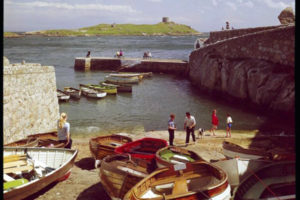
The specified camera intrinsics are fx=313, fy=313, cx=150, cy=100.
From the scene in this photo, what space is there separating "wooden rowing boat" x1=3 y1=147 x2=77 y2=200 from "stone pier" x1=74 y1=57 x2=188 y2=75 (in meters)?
38.3

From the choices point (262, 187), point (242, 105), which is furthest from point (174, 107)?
point (262, 187)

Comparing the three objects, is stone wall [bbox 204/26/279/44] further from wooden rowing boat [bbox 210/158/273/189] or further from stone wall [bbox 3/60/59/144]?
wooden rowing boat [bbox 210/158/273/189]

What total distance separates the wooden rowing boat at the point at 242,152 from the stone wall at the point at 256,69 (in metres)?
11.9

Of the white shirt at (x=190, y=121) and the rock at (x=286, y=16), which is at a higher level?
the rock at (x=286, y=16)

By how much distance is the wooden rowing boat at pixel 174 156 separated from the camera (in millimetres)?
11562

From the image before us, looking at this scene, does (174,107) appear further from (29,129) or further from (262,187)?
(262,187)

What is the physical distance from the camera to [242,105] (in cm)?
2908

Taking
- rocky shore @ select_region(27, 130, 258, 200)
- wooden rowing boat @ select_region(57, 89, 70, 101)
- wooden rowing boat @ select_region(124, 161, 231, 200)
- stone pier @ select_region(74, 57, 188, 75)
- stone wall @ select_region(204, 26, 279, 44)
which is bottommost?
rocky shore @ select_region(27, 130, 258, 200)

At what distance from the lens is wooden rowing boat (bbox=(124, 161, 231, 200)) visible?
845 centimetres

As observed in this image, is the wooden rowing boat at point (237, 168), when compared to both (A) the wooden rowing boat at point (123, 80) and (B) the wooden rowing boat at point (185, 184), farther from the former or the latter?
(A) the wooden rowing boat at point (123, 80)

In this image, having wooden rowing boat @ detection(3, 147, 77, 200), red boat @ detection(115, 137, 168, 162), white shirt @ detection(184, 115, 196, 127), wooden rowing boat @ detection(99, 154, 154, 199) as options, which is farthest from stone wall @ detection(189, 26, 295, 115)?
wooden rowing boat @ detection(3, 147, 77, 200)

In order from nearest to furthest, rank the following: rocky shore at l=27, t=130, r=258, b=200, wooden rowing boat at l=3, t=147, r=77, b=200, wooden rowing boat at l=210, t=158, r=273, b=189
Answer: wooden rowing boat at l=3, t=147, r=77, b=200, wooden rowing boat at l=210, t=158, r=273, b=189, rocky shore at l=27, t=130, r=258, b=200

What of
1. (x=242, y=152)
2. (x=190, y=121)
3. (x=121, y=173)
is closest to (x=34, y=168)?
(x=121, y=173)

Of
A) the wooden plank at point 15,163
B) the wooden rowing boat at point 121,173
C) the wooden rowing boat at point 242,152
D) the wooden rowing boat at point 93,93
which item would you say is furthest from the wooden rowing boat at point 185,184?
the wooden rowing boat at point 93,93
